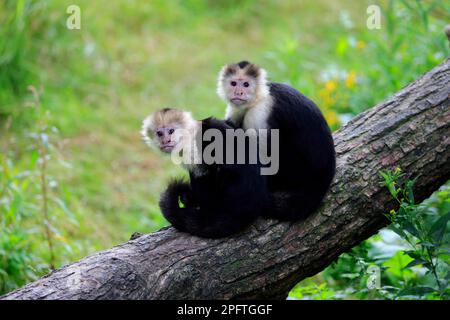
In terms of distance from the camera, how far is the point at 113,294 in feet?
10.6

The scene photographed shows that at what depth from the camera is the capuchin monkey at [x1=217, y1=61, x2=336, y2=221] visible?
3752 millimetres

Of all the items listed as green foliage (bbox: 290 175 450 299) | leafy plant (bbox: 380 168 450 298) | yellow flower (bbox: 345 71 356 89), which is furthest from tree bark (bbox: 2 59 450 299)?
yellow flower (bbox: 345 71 356 89)

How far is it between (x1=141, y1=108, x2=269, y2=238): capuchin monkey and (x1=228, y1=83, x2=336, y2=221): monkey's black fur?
0.17 meters

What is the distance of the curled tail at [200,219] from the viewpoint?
11.8 ft

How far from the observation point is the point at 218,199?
12.6 feet

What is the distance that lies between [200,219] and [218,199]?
0.75 ft

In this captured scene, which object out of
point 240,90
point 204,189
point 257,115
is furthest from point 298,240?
point 240,90

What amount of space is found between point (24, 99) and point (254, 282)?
4.56 m

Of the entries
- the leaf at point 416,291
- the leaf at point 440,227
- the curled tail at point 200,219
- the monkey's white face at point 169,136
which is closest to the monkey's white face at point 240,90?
the monkey's white face at point 169,136

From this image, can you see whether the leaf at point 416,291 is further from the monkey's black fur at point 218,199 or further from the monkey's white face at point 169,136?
the monkey's white face at point 169,136

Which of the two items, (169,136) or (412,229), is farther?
(169,136)

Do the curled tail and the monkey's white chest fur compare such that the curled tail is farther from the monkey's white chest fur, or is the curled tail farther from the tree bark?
the monkey's white chest fur

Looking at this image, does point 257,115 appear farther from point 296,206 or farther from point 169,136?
point 296,206

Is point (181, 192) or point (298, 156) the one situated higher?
point (298, 156)
